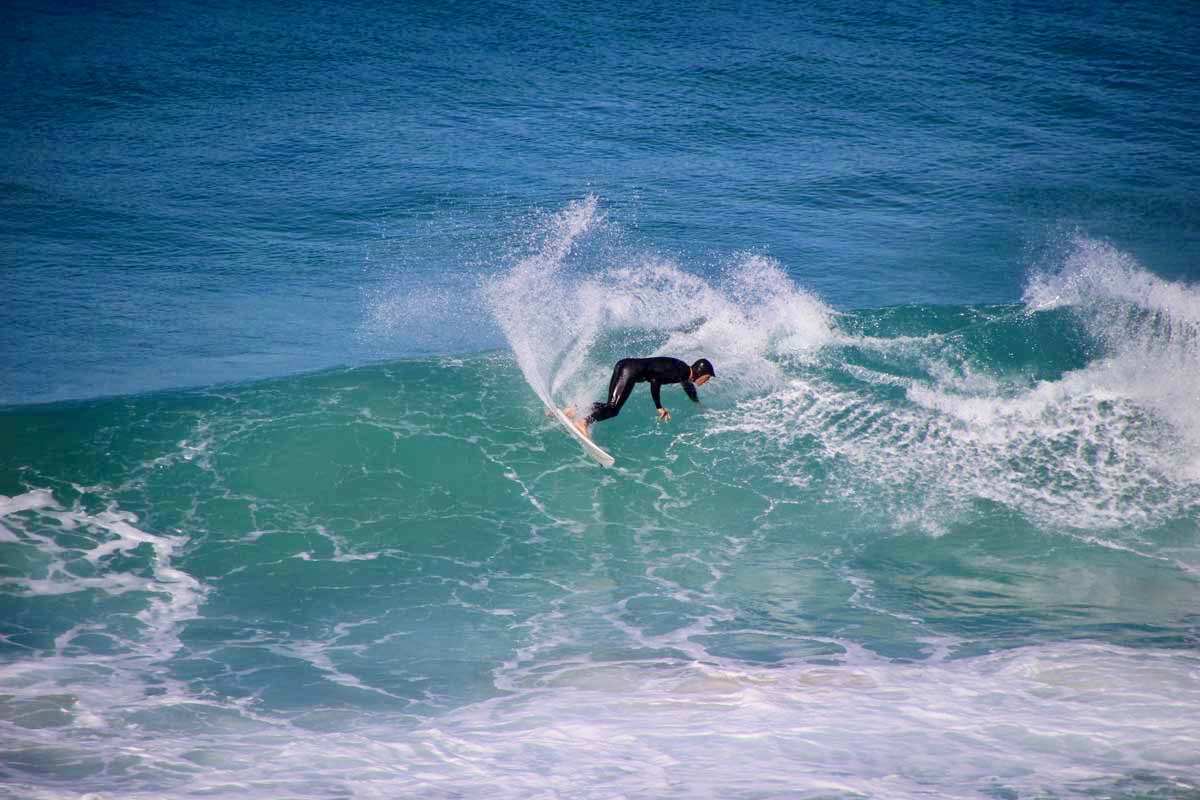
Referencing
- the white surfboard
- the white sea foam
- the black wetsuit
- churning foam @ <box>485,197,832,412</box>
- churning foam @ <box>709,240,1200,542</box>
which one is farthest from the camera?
churning foam @ <box>485,197,832,412</box>

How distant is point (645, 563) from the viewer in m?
10.9

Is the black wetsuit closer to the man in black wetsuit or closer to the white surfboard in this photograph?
the man in black wetsuit

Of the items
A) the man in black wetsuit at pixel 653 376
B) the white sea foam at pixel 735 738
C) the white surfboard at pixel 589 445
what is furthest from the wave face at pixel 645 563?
the man in black wetsuit at pixel 653 376

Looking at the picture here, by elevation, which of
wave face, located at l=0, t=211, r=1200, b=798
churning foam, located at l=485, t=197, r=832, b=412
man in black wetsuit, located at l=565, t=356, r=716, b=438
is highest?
churning foam, located at l=485, t=197, r=832, b=412

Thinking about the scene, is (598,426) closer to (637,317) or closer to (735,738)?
(637,317)

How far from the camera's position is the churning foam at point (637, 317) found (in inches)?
551

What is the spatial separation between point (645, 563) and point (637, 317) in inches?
193

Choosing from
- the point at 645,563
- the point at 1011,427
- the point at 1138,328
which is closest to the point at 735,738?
the point at 645,563

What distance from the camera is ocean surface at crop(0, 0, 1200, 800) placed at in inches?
319

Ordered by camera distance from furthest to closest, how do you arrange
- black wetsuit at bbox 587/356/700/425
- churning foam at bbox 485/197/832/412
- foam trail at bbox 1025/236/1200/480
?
1. churning foam at bbox 485/197/832/412
2. foam trail at bbox 1025/236/1200/480
3. black wetsuit at bbox 587/356/700/425

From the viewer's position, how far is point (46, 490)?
11602 mm

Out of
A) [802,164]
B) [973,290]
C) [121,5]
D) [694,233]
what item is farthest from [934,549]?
[121,5]

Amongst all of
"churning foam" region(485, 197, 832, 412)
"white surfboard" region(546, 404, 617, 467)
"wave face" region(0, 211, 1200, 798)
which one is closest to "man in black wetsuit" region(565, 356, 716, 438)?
"white surfboard" region(546, 404, 617, 467)

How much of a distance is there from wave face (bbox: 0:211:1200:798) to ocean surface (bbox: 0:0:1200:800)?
0.05 m
